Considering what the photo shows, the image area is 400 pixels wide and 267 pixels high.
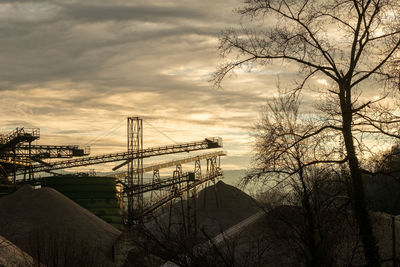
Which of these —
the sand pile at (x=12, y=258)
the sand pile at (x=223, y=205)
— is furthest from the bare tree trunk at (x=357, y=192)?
the sand pile at (x=223, y=205)

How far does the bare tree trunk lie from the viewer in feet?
32.0

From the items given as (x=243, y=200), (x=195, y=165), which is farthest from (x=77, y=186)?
(x=243, y=200)

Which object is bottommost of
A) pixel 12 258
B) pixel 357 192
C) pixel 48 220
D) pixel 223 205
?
pixel 223 205

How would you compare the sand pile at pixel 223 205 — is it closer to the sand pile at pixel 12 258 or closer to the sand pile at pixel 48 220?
the sand pile at pixel 48 220

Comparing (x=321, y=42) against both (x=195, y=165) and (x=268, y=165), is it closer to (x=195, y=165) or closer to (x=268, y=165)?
(x=268, y=165)

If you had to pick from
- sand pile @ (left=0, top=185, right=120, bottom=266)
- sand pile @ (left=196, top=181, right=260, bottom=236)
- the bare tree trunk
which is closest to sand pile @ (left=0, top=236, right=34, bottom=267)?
the bare tree trunk

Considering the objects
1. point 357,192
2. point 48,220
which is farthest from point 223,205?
point 357,192

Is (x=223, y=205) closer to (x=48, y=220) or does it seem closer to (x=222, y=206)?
(x=222, y=206)

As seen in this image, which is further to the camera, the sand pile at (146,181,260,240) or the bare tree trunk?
the sand pile at (146,181,260,240)

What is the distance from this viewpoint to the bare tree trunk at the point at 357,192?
32.0ft

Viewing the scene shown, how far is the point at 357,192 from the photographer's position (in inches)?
398

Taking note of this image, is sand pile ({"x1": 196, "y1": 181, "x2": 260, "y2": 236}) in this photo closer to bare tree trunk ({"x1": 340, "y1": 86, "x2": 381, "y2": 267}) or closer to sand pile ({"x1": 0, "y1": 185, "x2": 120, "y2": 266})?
sand pile ({"x1": 0, "y1": 185, "x2": 120, "y2": 266})

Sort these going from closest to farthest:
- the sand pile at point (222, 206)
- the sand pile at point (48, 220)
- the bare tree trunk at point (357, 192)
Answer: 1. the bare tree trunk at point (357, 192)
2. the sand pile at point (48, 220)
3. the sand pile at point (222, 206)

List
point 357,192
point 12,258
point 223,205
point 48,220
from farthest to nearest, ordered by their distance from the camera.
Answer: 1. point 223,205
2. point 48,220
3. point 12,258
4. point 357,192
